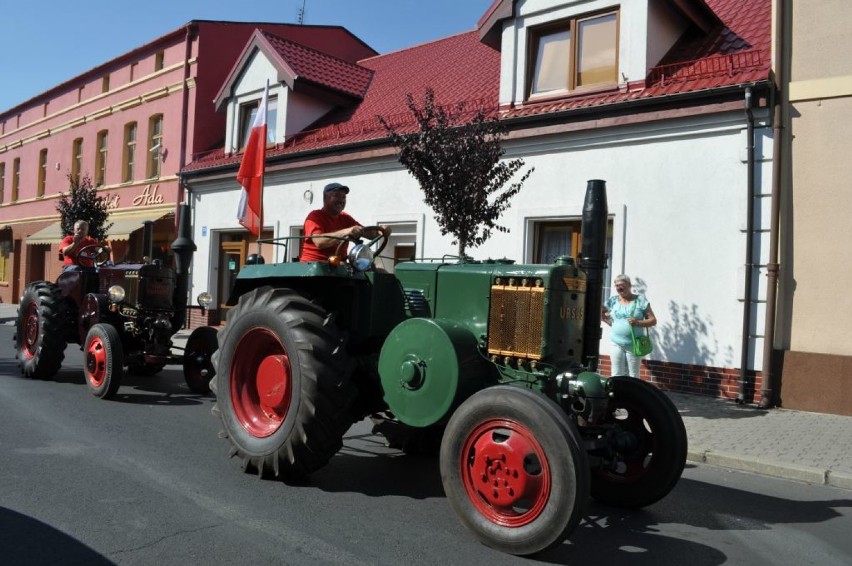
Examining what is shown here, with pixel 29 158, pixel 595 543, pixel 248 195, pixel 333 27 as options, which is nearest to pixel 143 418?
pixel 595 543

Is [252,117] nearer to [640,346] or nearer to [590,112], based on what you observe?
[590,112]

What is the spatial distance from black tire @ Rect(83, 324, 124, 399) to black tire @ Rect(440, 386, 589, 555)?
15.3 ft

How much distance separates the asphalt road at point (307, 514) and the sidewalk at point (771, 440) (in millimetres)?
167

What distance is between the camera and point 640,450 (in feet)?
13.8

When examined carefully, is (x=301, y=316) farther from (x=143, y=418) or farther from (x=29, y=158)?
(x=29, y=158)

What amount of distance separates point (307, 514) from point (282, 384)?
1.02m

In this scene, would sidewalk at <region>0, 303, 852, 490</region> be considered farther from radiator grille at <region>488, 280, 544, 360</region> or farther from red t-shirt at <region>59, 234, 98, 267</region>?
red t-shirt at <region>59, 234, 98, 267</region>

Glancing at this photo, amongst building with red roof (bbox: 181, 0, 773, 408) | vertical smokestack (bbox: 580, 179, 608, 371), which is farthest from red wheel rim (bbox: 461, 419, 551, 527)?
building with red roof (bbox: 181, 0, 773, 408)

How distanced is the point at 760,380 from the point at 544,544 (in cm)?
615

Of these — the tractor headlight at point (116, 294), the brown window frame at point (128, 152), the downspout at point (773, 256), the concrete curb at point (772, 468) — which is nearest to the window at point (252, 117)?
A: the brown window frame at point (128, 152)

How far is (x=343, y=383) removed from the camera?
13.7 feet

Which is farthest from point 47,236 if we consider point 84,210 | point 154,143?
point 84,210

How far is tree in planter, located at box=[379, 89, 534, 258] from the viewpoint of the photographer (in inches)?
316

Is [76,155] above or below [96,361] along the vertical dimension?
above
